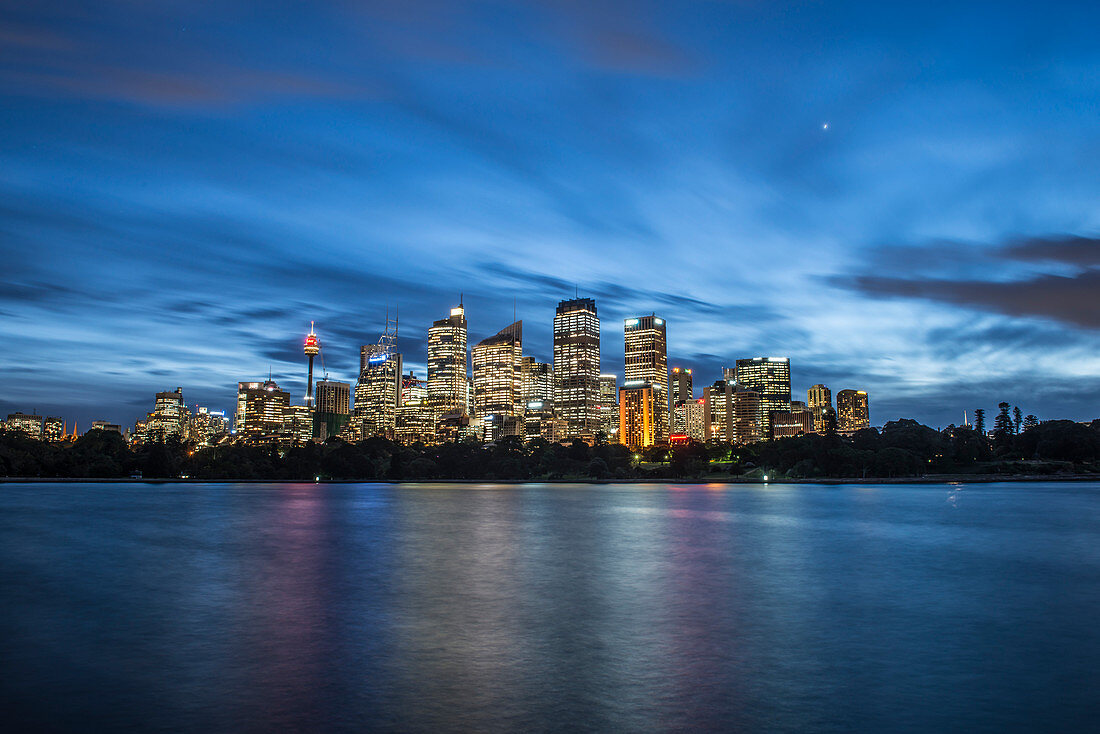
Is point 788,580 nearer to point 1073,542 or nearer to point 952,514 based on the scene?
point 1073,542

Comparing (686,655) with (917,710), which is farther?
(686,655)

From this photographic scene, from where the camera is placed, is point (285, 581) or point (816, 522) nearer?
point (285, 581)

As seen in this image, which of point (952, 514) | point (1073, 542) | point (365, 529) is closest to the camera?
point (1073, 542)

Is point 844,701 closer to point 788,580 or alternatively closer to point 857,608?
point 857,608

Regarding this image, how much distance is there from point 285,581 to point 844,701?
1151 inches

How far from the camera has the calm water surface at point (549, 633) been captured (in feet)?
58.3

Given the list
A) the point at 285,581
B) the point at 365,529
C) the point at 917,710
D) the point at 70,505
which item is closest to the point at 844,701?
the point at 917,710

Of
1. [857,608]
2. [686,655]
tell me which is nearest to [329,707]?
[686,655]

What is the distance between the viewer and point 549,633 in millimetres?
27078

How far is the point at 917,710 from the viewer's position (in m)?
18.0

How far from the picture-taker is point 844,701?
61.2 feet

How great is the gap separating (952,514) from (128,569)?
82881 mm

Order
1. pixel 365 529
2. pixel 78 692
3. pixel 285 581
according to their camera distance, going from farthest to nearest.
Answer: pixel 365 529 → pixel 285 581 → pixel 78 692

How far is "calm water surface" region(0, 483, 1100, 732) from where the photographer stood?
1777 cm
